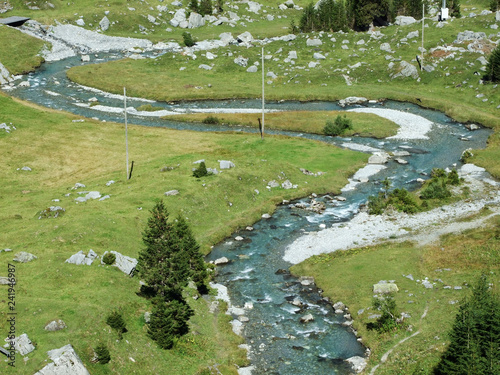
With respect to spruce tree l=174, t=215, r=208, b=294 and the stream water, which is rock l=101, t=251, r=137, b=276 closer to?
spruce tree l=174, t=215, r=208, b=294

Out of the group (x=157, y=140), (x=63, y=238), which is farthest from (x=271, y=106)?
(x=63, y=238)

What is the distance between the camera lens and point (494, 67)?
115 m

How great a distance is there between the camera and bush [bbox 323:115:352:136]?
331ft

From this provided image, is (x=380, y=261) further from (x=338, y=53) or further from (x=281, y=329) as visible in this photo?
(x=338, y=53)

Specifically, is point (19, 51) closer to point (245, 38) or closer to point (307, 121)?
point (245, 38)

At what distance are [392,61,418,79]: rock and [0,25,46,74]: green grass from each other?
313 ft

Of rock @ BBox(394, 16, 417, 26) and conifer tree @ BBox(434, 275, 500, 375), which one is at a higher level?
rock @ BBox(394, 16, 417, 26)

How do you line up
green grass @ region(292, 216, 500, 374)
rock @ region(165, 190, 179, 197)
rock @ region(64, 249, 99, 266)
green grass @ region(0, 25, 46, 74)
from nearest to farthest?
green grass @ region(292, 216, 500, 374) → rock @ region(64, 249, 99, 266) → rock @ region(165, 190, 179, 197) → green grass @ region(0, 25, 46, 74)

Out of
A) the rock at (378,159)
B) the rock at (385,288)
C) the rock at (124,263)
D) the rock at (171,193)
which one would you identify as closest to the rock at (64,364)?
the rock at (124,263)

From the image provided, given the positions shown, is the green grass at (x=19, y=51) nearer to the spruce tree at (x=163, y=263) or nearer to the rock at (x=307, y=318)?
the spruce tree at (x=163, y=263)

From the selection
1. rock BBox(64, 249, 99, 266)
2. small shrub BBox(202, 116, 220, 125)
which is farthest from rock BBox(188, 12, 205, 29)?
rock BBox(64, 249, 99, 266)

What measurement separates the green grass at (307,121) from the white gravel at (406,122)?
1.62 metres

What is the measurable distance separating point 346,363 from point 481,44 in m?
108

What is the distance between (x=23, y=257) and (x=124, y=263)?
856 cm
